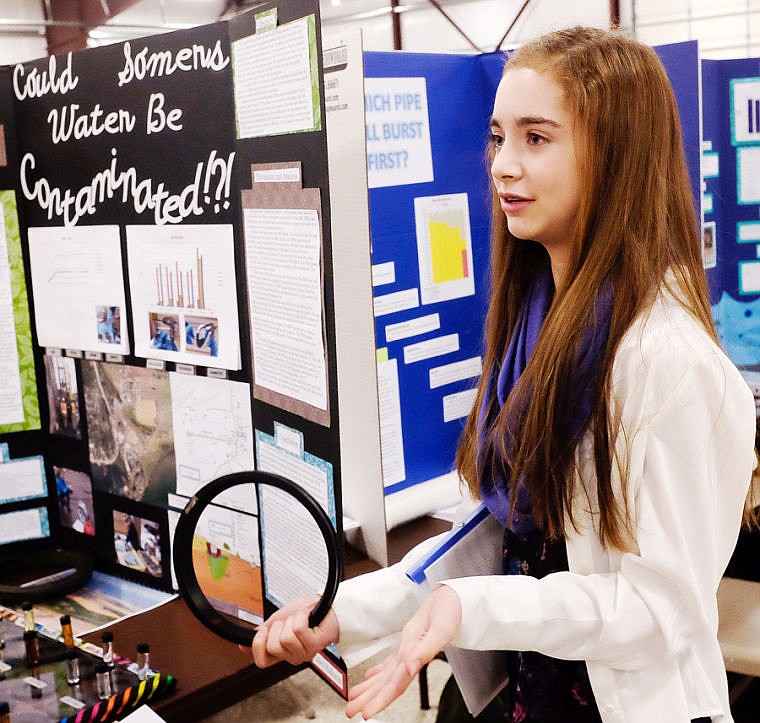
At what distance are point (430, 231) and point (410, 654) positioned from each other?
1.48 meters

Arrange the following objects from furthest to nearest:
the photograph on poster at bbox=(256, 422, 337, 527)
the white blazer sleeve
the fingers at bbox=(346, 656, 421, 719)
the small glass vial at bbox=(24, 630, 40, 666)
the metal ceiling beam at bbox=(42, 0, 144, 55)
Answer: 1. the metal ceiling beam at bbox=(42, 0, 144, 55)
2. the small glass vial at bbox=(24, 630, 40, 666)
3. the photograph on poster at bbox=(256, 422, 337, 527)
4. the white blazer sleeve
5. the fingers at bbox=(346, 656, 421, 719)

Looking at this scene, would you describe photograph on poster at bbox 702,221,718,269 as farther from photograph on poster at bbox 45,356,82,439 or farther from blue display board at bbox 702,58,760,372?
photograph on poster at bbox 45,356,82,439

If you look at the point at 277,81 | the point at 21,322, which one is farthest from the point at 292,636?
the point at 21,322

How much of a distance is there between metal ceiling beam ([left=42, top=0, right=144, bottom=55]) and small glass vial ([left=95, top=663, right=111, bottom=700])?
6.79 metres

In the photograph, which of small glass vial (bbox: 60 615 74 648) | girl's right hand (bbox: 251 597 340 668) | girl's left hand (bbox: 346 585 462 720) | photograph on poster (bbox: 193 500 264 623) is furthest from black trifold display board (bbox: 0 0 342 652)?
girl's left hand (bbox: 346 585 462 720)

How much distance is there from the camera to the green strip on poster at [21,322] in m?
2.28

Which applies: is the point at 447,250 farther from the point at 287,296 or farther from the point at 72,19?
the point at 72,19

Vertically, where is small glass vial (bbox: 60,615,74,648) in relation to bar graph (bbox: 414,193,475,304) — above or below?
below

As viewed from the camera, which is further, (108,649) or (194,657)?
(194,657)

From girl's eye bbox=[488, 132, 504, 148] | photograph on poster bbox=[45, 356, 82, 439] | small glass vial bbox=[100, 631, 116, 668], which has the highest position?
girl's eye bbox=[488, 132, 504, 148]

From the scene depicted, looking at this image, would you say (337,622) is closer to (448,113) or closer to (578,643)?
(578,643)

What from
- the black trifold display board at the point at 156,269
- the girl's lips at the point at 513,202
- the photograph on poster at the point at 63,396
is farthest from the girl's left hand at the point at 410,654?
the photograph on poster at the point at 63,396

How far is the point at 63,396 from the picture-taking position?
2318 mm

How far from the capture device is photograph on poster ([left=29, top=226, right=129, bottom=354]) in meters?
2.12
